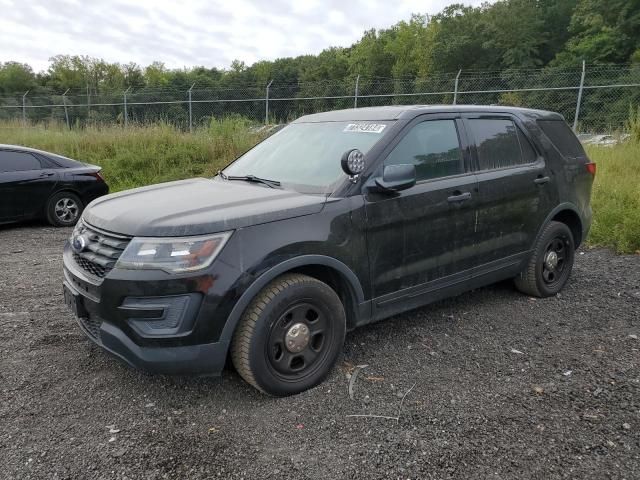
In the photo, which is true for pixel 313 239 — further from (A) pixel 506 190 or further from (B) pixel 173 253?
(A) pixel 506 190

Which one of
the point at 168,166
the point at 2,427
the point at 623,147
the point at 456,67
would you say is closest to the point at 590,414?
the point at 2,427

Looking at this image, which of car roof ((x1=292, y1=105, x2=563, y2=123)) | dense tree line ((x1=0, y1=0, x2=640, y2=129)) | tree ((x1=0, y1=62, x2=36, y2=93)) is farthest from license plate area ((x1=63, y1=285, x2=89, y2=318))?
tree ((x1=0, y1=62, x2=36, y2=93))

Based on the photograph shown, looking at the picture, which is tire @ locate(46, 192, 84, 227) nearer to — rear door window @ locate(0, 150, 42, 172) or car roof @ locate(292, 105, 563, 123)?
rear door window @ locate(0, 150, 42, 172)

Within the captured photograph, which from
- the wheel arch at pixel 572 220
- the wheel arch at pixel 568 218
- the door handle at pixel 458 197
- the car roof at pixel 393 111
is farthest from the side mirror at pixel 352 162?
the wheel arch at pixel 572 220

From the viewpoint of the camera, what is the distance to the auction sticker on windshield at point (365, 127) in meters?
3.57

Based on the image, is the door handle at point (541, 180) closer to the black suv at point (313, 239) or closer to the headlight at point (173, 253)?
the black suv at point (313, 239)

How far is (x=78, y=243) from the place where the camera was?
3.12 meters

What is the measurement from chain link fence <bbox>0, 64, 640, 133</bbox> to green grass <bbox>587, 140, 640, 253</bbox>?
11.7ft

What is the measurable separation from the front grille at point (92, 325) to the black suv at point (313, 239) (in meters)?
0.01

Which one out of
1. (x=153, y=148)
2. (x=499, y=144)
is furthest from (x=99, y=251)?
(x=153, y=148)

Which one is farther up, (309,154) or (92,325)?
(309,154)

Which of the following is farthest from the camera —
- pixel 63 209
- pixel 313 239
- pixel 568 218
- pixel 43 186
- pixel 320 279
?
pixel 63 209

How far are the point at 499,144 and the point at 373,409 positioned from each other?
2.51 meters

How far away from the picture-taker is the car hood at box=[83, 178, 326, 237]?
9.07 feet
